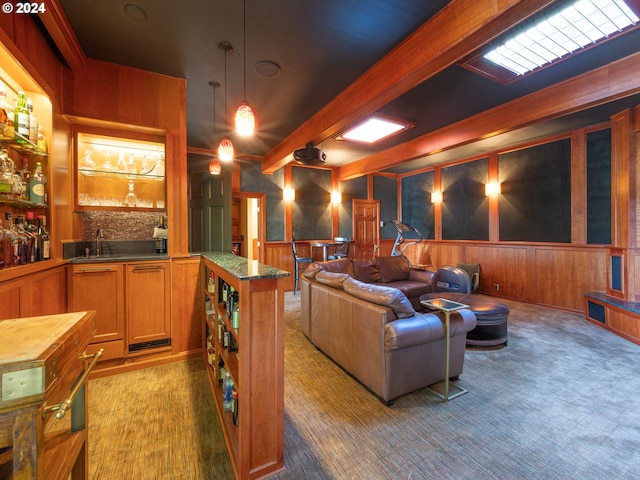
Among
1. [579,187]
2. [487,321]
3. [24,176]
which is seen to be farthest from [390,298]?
[579,187]

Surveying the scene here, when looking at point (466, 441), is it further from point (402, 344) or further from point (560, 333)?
point (560, 333)

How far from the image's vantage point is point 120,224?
3143 mm

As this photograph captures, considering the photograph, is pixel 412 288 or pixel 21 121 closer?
pixel 21 121

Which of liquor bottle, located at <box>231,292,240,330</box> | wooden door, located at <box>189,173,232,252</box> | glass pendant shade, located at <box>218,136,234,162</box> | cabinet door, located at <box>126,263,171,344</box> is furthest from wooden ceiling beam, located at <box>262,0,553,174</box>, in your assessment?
cabinet door, located at <box>126,263,171,344</box>

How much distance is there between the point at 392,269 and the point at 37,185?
→ 13.9 ft

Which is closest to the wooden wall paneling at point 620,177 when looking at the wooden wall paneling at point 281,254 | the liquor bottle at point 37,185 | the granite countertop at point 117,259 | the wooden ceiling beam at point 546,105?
the wooden ceiling beam at point 546,105

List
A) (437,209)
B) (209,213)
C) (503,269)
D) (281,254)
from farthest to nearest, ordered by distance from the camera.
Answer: (437,209) < (281,254) < (503,269) < (209,213)

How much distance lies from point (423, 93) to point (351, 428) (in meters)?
3.45

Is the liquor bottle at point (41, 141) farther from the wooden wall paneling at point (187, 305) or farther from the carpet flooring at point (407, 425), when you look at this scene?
the carpet flooring at point (407, 425)

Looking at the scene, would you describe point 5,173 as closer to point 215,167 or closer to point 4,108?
point 4,108

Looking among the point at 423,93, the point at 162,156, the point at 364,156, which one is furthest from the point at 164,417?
the point at 364,156

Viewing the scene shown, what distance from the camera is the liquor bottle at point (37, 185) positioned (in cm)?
205

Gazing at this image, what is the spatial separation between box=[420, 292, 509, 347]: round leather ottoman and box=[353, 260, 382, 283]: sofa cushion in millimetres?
1170

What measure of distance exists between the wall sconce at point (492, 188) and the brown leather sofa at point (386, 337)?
4.13m
